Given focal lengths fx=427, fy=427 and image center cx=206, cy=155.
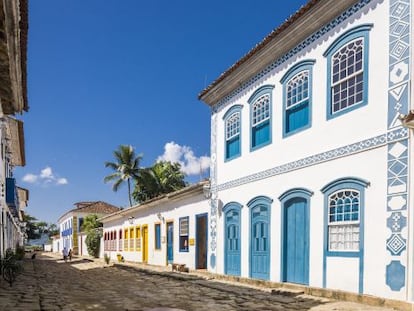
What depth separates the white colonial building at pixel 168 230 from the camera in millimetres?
16859

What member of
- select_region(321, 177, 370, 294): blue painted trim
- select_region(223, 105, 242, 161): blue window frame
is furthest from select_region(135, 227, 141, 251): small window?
select_region(321, 177, 370, 294): blue painted trim

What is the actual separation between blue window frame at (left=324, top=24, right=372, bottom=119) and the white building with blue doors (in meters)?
0.02

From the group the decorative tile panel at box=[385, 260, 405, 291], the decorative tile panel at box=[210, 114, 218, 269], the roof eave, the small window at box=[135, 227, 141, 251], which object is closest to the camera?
the decorative tile panel at box=[385, 260, 405, 291]

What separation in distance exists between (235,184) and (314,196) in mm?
4082

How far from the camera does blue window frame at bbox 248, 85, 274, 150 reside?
1190cm

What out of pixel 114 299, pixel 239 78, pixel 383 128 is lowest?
pixel 114 299

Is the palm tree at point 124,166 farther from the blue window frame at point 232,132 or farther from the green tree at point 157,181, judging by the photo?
the blue window frame at point 232,132

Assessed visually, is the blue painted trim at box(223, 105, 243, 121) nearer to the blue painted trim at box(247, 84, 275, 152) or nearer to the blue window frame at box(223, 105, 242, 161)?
the blue window frame at box(223, 105, 242, 161)

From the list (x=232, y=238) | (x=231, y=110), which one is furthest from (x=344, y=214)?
(x=231, y=110)

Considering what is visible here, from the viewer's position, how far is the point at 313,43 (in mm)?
10188

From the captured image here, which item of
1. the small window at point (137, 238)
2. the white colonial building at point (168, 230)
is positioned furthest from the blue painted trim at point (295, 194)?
the small window at point (137, 238)

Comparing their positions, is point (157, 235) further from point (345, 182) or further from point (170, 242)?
point (345, 182)

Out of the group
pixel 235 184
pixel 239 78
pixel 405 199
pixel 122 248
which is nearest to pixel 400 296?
pixel 405 199

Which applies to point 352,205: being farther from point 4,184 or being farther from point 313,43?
point 4,184
